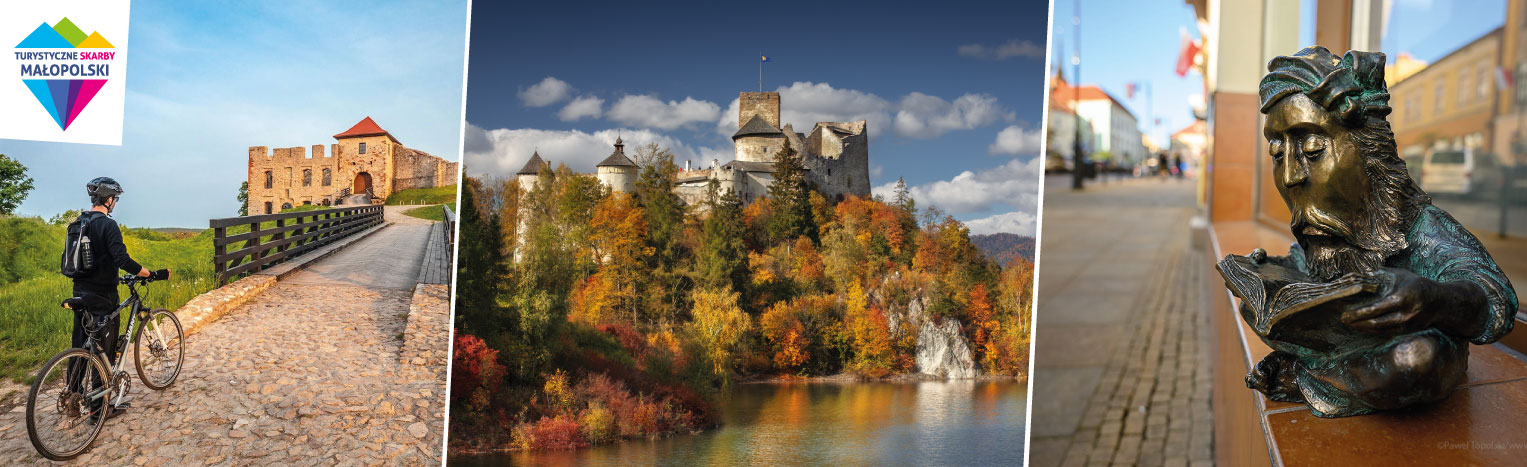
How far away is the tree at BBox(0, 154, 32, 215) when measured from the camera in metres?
3.76

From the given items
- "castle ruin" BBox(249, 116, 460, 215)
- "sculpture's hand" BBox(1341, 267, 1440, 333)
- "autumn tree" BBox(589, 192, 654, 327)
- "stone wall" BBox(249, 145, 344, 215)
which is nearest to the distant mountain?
"autumn tree" BBox(589, 192, 654, 327)

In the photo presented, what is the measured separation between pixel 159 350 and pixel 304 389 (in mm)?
699

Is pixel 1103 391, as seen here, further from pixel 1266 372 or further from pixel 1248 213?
pixel 1248 213

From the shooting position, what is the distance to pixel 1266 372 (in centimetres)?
131

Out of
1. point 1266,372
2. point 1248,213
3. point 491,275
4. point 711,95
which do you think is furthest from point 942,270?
point 1248,213

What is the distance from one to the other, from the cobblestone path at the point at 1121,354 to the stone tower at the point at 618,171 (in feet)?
5.59

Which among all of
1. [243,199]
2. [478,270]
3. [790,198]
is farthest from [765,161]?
[243,199]

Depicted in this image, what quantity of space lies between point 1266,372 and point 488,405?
2.77m

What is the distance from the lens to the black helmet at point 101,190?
3.58m

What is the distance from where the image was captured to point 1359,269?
1170 mm

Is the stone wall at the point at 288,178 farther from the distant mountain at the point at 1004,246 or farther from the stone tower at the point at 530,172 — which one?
the distant mountain at the point at 1004,246

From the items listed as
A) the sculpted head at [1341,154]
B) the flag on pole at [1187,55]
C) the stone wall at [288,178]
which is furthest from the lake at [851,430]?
the flag on pole at [1187,55]

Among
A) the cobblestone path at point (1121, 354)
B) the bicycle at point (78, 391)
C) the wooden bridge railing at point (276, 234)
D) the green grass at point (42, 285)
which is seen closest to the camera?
the cobblestone path at point (1121, 354)

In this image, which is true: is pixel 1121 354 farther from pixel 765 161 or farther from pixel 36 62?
pixel 36 62
